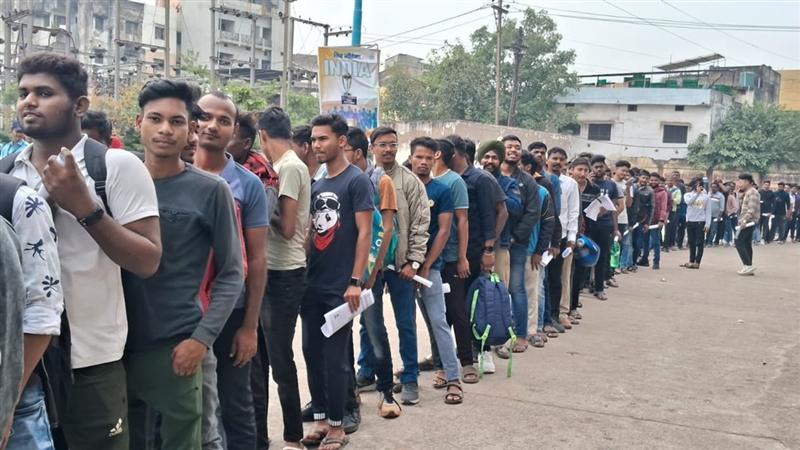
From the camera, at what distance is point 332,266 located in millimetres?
4129

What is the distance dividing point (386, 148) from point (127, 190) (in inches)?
111

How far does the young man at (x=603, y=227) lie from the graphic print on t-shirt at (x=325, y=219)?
555 centimetres

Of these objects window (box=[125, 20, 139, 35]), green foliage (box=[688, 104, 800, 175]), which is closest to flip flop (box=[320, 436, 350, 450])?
green foliage (box=[688, 104, 800, 175])

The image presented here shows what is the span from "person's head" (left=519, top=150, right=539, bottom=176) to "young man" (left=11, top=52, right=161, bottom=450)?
5175 millimetres

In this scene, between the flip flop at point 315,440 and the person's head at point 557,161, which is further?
the person's head at point 557,161

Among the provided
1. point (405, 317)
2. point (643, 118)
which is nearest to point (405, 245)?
point (405, 317)

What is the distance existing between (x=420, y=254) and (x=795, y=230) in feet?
79.0

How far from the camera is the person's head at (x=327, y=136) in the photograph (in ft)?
13.5

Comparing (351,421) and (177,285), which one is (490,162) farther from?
(177,285)

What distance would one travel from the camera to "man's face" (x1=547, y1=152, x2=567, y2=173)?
7.61 meters

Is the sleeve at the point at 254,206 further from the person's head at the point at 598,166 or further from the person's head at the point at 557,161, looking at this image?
the person's head at the point at 598,166

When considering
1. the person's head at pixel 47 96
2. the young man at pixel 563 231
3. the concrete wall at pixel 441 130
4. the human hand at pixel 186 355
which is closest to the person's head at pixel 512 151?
the young man at pixel 563 231

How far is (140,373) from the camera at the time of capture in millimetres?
2523

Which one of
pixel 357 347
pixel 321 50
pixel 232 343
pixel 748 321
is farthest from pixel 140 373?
pixel 321 50
